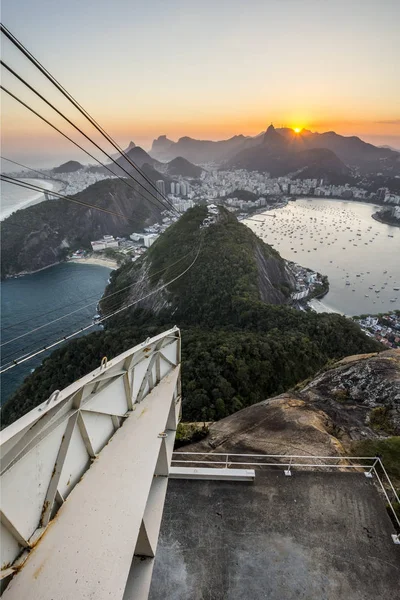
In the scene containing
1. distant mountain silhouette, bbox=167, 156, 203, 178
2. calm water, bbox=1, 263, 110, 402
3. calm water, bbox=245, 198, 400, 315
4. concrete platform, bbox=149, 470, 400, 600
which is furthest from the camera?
distant mountain silhouette, bbox=167, 156, 203, 178

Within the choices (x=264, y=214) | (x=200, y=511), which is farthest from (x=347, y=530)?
(x=264, y=214)

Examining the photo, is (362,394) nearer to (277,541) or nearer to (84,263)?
(277,541)

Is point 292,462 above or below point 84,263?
above

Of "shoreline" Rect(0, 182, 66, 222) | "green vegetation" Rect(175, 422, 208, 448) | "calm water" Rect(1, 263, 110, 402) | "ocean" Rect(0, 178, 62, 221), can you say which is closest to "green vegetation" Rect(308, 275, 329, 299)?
"calm water" Rect(1, 263, 110, 402)

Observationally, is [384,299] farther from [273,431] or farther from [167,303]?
[273,431]

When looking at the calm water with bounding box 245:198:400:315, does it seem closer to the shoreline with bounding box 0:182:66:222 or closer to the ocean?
the shoreline with bounding box 0:182:66:222

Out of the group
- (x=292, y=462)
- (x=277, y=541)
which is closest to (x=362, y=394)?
(x=292, y=462)

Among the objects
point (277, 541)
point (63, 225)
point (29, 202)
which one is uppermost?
point (277, 541)

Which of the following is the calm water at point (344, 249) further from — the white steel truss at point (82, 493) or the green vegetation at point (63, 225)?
the white steel truss at point (82, 493)
